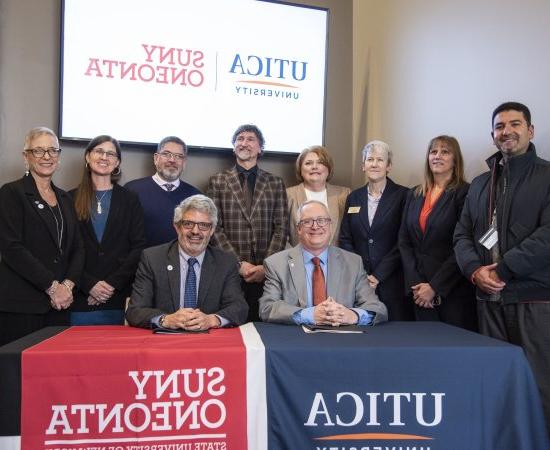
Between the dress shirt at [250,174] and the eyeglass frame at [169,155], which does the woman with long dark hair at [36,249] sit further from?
the dress shirt at [250,174]

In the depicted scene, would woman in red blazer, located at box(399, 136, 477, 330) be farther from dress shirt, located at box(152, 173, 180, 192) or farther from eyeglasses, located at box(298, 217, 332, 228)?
dress shirt, located at box(152, 173, 180, 192)

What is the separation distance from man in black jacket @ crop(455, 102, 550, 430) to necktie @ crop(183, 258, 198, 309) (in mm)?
1277

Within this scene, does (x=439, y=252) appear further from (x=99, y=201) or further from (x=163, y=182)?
(x=99, y=201)

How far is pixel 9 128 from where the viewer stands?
11.4ft

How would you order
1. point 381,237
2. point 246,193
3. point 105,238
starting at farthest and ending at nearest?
point 246,193, point 381,237, point 105,238

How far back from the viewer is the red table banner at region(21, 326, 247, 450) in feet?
5.35

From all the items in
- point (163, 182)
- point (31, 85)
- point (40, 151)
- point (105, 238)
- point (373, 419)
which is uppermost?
Answer: point (31, 85)

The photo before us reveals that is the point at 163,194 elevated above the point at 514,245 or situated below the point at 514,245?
above

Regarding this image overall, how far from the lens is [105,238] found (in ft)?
9.39

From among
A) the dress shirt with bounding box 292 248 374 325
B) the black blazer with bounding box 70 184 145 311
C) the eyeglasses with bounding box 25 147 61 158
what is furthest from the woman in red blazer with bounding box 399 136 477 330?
the eyeglasses with bounding box 25 147 61 158

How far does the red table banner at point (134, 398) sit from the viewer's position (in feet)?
5.35

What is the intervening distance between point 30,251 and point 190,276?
867mm

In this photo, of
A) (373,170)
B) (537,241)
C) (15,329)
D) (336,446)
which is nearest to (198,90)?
(373,170)

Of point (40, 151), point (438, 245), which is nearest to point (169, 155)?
point (40, 151)
